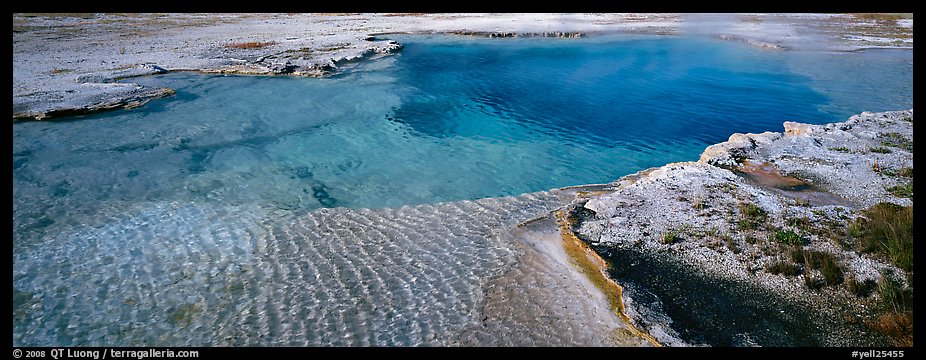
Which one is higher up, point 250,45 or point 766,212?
point 250,45

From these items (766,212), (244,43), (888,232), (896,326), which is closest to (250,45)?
(244,43)

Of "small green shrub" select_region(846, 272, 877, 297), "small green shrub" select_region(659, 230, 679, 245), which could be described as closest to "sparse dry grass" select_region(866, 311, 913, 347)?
"small green shrub" select_region(846, 272, 877, 297)

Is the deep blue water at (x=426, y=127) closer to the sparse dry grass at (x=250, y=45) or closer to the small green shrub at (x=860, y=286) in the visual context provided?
the small green shrub at (x=860, y=286)

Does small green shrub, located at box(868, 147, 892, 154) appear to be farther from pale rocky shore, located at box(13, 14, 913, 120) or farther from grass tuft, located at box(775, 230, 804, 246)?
pale rocky shore, located at box(13, 14, 913, 120)

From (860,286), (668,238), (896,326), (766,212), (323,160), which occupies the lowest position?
(896,326)

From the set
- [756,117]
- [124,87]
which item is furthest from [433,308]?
[124,87]

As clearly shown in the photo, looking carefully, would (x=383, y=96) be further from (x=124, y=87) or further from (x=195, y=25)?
(x=195, y=25)

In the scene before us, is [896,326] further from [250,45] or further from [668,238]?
[250,45]
